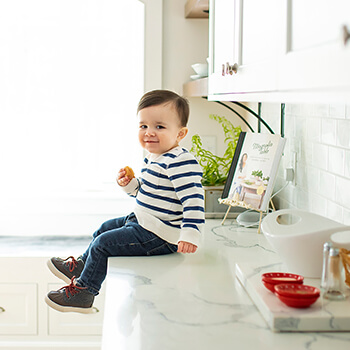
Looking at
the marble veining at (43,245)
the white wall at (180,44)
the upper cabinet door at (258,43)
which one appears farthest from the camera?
Answer: the white wall at (180,44)

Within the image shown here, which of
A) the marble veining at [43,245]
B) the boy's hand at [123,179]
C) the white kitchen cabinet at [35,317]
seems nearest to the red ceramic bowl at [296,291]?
the boy's hand at [123,179]

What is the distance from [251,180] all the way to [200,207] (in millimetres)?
483

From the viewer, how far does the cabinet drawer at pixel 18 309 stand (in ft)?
8.90

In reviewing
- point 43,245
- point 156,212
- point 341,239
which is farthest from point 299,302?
point 43,245

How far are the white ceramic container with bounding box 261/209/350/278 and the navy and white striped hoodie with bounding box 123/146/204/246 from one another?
296 millimetres

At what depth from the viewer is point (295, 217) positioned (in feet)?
4.92

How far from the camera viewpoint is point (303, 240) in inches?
52.5

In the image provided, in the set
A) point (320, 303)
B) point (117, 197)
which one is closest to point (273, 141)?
point (320, 303)

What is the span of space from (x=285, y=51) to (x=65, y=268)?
3.45 feet

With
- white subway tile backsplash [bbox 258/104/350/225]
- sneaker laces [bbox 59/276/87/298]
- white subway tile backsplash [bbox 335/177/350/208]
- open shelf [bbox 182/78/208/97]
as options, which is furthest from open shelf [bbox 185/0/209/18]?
sneaker laces [bbox 59/276/87/298]

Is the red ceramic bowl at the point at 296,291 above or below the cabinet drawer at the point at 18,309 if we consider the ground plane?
above

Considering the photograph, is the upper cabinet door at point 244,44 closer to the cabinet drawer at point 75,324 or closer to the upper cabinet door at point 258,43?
the upper cabinet door at point 258,43

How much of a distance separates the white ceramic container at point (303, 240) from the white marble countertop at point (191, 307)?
13 centimetres

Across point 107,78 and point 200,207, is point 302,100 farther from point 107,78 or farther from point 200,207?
point 107,78
